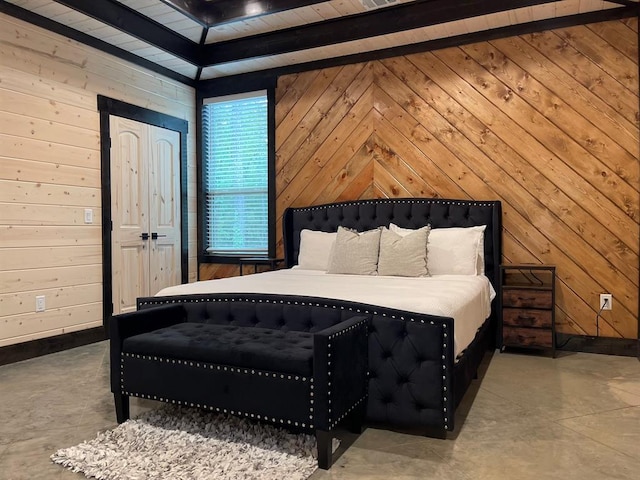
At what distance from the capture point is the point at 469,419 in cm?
258

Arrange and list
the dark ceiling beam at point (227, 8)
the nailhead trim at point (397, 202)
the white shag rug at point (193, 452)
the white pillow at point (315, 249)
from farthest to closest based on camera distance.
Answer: the white pillow at point (315, 249) < the nailhead trim at point (397, 202) < the dark ceiling beam at point (227, 8) < the white shag rug at point (193, 452)

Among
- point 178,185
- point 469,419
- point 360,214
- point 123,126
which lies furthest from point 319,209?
point 469,419

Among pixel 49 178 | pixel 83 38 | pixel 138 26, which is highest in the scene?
pixel 138 26

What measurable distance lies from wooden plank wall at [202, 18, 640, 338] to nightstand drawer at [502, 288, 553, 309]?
0.37m

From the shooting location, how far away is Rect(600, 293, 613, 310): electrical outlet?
3.92m

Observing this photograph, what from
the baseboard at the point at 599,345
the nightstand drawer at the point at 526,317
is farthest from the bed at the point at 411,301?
the baseboard at the point at 599,345

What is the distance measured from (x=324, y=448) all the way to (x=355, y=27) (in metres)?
3.66

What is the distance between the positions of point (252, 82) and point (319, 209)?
65.6 inches

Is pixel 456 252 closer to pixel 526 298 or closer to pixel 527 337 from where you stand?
pixel 526 298

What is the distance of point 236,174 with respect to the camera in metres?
5.58

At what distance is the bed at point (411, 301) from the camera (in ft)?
7.48

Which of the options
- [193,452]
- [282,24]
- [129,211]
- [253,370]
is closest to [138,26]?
[282,24]

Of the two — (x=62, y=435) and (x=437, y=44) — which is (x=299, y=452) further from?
(x=437, y=44)

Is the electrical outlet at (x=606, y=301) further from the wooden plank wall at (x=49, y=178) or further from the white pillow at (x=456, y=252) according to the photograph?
the wooden plank wall at (x=49, y=178)
